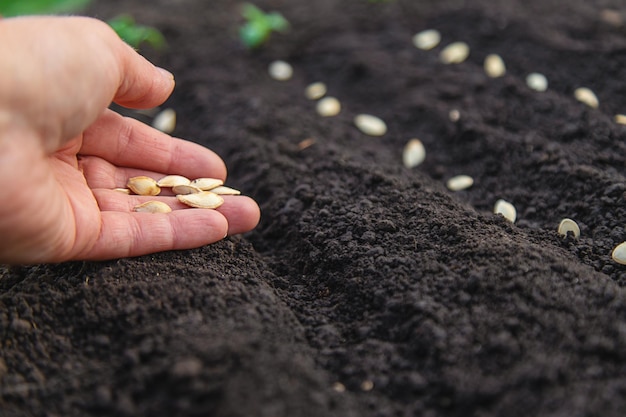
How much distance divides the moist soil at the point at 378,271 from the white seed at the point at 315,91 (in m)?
0.04

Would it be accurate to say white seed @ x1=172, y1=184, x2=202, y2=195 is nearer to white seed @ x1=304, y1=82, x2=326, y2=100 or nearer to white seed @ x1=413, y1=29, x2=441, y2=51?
white seed @ x1=304, y1=82, x2=326, y2=100

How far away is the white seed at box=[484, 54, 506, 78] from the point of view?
2211 mm

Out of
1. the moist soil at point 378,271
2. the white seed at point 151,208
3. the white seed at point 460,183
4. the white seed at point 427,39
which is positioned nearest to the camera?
the moist soil at point 378,271

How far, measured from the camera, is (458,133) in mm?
2000

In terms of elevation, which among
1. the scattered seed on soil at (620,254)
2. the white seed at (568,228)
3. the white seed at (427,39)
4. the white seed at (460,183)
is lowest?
the white seed at (460,183)

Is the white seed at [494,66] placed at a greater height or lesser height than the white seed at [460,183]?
greater

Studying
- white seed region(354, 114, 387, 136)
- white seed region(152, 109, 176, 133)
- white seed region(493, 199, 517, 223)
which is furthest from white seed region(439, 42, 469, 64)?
white seed region(152, 109, 176, 133)

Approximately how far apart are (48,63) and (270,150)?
2.82ft

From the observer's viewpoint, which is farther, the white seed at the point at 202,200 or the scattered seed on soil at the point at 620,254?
the white seed at the point at 202,200

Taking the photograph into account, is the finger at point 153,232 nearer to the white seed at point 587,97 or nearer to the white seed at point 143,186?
the white seed at point 143,186

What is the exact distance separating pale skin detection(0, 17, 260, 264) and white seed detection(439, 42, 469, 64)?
1151 millimetres

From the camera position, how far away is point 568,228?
1.57m

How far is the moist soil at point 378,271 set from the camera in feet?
3.66

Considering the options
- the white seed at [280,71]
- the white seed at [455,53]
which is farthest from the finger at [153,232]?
the white seed at [455,53]
